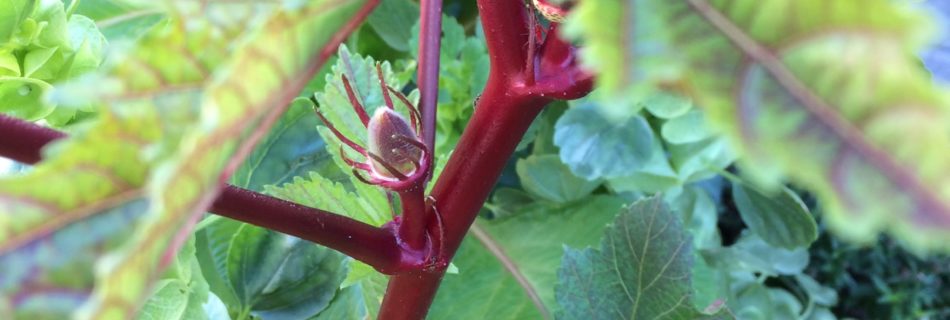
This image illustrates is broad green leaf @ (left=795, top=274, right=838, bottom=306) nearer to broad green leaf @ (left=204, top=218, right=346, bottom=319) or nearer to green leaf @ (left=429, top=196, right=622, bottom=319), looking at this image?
green leaf @ (left=429, top=196, right=622, bottom=319)

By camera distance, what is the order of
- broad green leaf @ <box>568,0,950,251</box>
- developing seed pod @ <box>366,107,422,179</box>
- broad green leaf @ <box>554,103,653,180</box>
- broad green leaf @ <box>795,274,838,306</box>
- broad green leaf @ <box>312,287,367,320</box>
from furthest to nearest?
broad green leaf @ <box>795,274,838,306</box>
broad green leaf @ <box>554,103,653,180</box>
broad green leaf @ <box>312,287,367,320</box>
developing seed pod @ <box>366,107,422,179</box>
broad green leaf @ <box>568,0,950,251</box>

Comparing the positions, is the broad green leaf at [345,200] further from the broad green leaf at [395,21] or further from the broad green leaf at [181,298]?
the broad green leaf at [395,21]

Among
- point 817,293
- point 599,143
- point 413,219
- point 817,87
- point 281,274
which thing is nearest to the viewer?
point 817,87

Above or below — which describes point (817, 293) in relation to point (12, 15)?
below


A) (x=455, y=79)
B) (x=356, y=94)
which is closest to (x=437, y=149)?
(x=455, y=79)

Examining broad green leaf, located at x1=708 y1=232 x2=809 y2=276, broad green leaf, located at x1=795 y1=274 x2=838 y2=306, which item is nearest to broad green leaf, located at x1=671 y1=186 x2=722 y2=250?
broad green leaf, located at x1=708 y1=232 x2=809 y2=276

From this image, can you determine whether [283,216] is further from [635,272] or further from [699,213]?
[699,213]
